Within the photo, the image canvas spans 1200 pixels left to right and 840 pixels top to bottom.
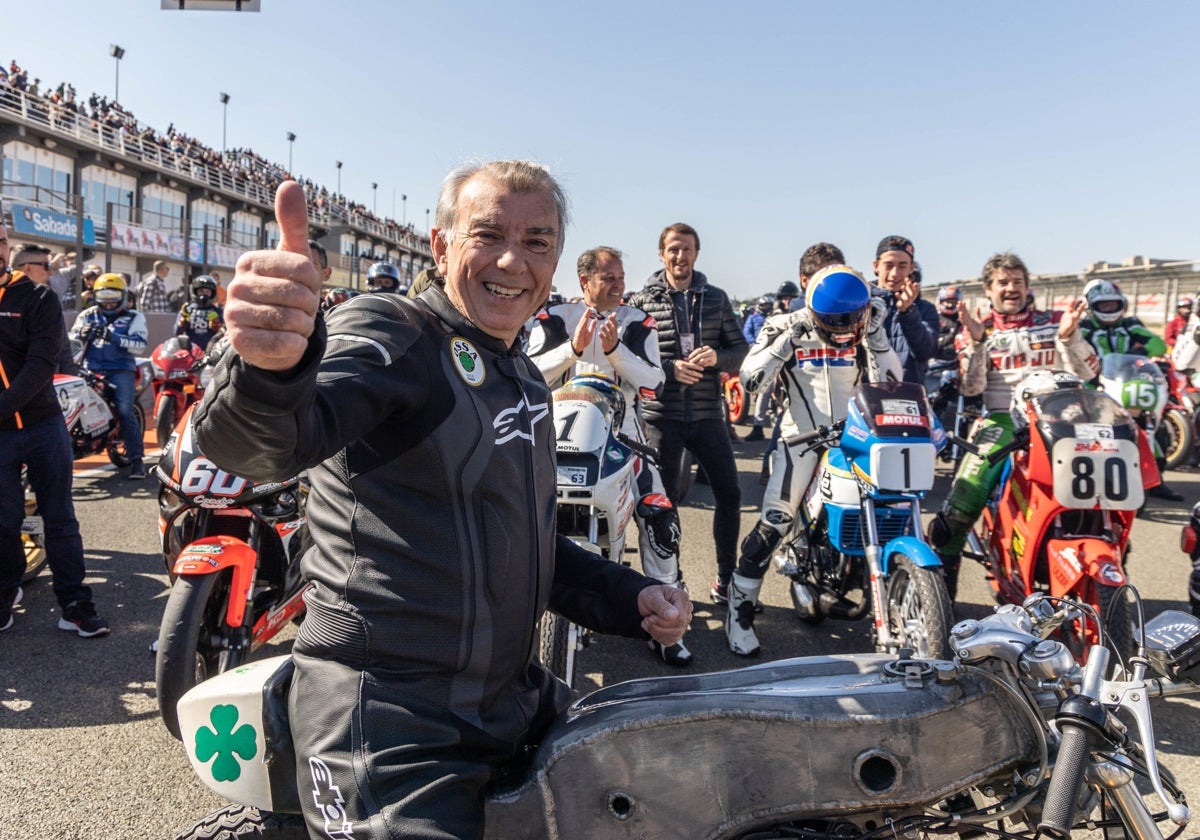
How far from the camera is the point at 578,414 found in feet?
11.4

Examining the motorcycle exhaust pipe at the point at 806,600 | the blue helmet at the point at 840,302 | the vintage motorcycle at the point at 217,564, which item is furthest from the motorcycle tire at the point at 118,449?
the blue helmet at the point at 840,302

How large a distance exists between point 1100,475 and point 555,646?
242 cm

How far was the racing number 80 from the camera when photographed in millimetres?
3508

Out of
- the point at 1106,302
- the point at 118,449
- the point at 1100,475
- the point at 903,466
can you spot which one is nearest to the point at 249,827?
the point at 903,466

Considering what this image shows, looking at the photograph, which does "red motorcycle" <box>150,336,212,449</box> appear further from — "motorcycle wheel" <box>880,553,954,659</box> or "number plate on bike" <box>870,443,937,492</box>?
"motorcycle wheel" <box>880,553,954,659</box>

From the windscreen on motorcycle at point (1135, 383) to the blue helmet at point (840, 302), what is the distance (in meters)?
4.73

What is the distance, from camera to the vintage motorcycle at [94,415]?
6.08 m

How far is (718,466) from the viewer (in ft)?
15.6

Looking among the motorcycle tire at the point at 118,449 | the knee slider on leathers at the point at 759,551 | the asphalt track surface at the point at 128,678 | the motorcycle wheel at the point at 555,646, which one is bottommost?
the asphalt track surface at the point at 128,678

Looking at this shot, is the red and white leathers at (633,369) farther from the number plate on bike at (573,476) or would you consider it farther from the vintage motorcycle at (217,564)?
the vintage motorcycle at (217,564)

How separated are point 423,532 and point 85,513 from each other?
590 centimetres

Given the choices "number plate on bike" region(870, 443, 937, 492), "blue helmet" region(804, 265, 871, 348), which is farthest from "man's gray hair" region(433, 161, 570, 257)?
"blue helmet" region(804, 265, 871, 348)

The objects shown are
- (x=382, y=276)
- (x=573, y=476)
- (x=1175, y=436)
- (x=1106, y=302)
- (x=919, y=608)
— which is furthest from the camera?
(x=1175, y=436)

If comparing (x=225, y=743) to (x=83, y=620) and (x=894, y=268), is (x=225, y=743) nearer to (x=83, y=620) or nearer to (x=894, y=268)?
(x=83, y=620)
